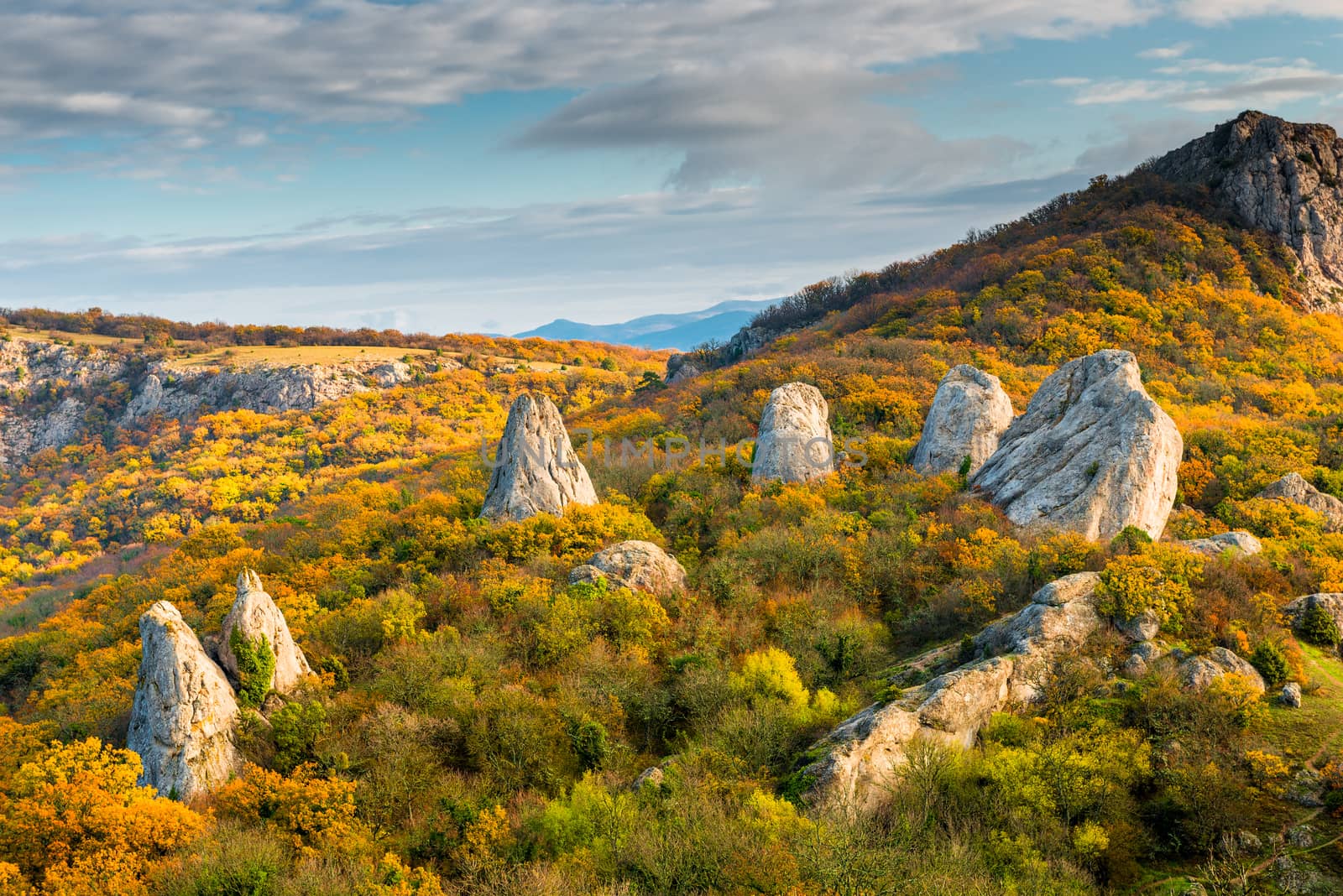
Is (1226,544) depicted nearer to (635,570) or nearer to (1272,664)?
(1272,664)

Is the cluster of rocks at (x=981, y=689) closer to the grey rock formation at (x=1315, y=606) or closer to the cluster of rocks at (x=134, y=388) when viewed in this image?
the grey rock formation at (x=1315, y=606)

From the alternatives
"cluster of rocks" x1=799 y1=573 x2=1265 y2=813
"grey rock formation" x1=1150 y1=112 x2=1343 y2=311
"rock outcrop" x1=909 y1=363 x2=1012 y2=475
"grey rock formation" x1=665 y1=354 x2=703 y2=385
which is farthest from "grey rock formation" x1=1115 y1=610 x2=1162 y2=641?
"grey rock formation" x1=665 y1=354 x2=703 y2=385

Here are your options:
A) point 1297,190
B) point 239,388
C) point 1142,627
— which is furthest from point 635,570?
point 239,388

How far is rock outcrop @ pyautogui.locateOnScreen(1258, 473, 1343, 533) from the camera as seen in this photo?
35.3 m

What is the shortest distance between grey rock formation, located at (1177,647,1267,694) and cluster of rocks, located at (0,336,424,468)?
442 ft

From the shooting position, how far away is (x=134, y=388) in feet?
448

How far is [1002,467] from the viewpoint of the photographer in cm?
3978

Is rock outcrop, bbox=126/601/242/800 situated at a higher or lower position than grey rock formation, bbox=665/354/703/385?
lower

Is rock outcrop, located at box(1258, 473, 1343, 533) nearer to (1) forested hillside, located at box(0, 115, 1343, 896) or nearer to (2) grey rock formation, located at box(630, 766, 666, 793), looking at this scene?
(1) forested hillside, located at box(0, 115, 1343, 896)

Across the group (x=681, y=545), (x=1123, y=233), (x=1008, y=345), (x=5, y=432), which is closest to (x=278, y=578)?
(x=681, y=545)

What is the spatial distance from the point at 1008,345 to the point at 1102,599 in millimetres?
51471

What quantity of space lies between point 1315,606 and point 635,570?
Answer: 26.1 meters

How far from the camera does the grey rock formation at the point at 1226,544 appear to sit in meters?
29.8

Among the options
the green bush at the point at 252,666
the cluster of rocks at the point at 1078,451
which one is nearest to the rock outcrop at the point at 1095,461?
the cluster of rocks at the point at 1078,451
